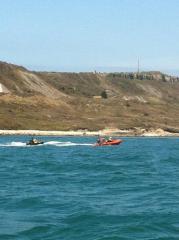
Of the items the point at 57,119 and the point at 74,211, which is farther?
the point at 57,119

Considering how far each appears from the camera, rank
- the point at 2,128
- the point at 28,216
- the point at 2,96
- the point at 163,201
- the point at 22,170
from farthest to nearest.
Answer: the point at 2,96 < the point at 2,128 < the point at 22,170 < the point at 163,201 < the point at 28,216

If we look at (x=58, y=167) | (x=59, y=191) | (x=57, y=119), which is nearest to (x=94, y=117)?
(x=57, y=119)

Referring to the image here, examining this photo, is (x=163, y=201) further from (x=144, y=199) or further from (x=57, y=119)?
(x=57, y=119)

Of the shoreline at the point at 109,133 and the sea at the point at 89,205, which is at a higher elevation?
the shoreline at the point at 109,133

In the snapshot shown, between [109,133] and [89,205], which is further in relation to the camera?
[109,133]

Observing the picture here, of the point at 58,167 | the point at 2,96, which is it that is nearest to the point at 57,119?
the point at 2,96

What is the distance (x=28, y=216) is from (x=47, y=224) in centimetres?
213

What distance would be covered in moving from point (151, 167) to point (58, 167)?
8307 mm

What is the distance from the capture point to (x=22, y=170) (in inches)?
2067

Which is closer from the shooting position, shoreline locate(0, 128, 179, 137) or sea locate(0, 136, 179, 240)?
sea locate(0, 136, 179, 240)

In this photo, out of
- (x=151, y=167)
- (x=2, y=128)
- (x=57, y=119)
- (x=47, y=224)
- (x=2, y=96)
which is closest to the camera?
(x=47, y=224)

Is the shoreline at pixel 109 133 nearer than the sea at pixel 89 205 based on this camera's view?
No

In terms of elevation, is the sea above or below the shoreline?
below

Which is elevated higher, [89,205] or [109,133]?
[109,133]
